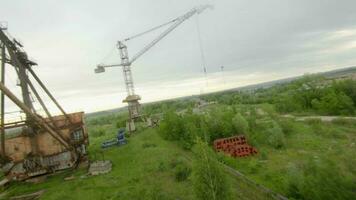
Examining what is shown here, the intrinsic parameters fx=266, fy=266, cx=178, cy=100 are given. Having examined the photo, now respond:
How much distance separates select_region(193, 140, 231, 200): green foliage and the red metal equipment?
10.7m

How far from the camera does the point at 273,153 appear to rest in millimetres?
19297

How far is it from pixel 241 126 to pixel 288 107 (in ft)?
73.0

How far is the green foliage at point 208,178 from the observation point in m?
8.98

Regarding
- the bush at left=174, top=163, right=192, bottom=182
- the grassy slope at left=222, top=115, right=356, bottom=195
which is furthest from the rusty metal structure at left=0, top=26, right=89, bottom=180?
the grassy slope at left=222, top=115, right=356, bottom=195

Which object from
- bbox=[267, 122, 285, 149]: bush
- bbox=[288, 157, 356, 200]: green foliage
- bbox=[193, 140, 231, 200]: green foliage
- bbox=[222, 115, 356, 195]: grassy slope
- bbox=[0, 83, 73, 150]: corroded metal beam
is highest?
bbox=[0, 83, 73, 150]: corroded metal beam

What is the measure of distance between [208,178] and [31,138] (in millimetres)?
15205

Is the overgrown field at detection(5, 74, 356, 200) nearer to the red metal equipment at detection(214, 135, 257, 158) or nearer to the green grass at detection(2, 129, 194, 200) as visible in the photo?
the green grass at detection(2, 129, 194, 200)

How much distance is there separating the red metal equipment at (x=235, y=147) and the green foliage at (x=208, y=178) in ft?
35.1

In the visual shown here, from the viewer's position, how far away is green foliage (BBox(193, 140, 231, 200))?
8.98 meters

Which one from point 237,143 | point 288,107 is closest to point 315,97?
point 288,107

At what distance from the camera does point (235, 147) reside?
2012 cm

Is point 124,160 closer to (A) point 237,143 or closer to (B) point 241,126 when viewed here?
(A) point 237,143

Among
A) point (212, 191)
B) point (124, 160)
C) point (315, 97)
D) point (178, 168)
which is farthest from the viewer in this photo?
point (315, 97)

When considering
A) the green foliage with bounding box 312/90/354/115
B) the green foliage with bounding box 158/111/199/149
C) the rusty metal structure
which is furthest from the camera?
the green foliage with bounding box 312/90/354/115
